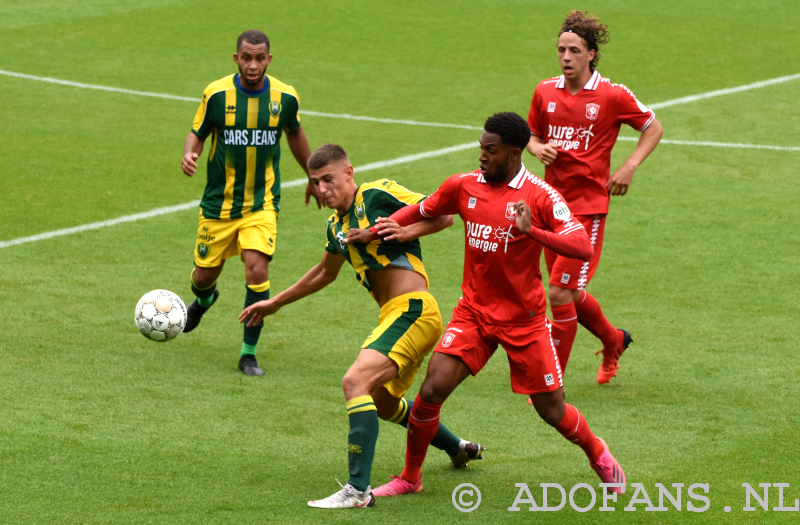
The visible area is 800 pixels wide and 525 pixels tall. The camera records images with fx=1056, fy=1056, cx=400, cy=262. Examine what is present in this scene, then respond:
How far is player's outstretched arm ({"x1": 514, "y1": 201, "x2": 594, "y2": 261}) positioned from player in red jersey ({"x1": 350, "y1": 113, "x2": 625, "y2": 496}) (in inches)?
5.5

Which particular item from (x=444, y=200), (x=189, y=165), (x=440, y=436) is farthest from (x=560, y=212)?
(x=189, y=165)

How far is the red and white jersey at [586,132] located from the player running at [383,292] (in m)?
1.85

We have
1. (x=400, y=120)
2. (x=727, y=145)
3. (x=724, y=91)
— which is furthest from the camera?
(x=724, y=91)

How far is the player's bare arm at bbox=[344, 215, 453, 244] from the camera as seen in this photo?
6.31 meters

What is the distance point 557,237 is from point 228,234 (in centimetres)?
404

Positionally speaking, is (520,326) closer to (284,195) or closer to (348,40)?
(284,195)

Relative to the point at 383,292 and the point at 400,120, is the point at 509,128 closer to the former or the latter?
→ the point at 383,292

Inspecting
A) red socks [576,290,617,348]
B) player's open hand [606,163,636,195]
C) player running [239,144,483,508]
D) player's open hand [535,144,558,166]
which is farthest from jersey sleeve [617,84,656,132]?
player running [239,144,483,508]

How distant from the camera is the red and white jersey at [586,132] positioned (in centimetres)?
810

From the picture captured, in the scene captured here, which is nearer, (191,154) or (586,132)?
(586,132)

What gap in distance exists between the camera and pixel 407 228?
21.0 feet

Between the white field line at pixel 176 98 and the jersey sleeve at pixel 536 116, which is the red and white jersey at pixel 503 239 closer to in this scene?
the jersey sleeve at pixel 536 116

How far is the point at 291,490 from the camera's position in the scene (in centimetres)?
629

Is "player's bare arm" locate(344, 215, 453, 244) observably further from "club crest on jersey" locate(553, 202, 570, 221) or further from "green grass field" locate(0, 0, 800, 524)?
"green grass field" locate(0, 0, 800, 524)
